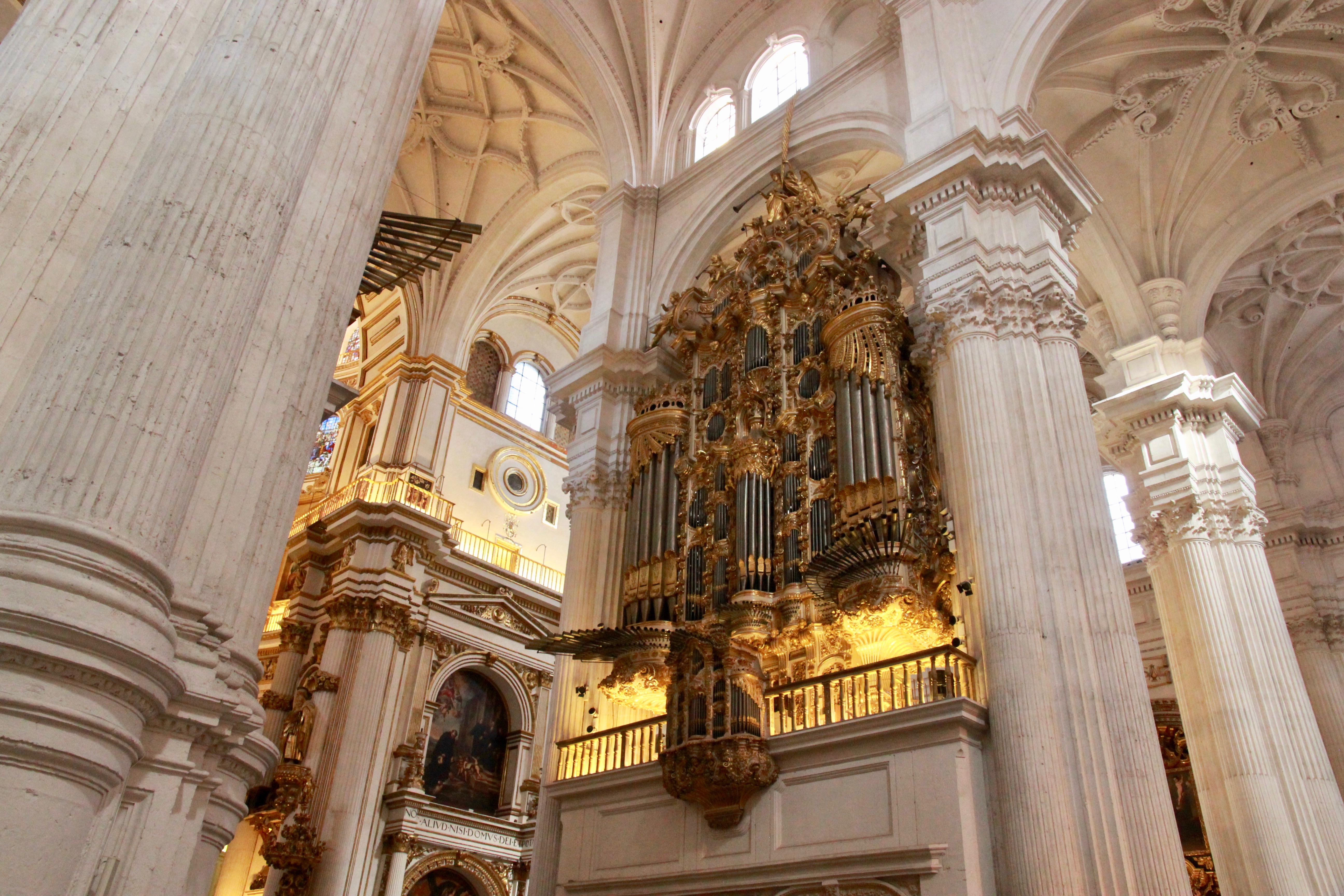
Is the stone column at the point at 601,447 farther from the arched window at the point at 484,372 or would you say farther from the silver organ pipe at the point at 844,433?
the arched window at the point at 484,372

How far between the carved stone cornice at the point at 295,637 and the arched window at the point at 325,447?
15.7 feet

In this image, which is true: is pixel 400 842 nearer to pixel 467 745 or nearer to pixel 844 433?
pixel 467 745

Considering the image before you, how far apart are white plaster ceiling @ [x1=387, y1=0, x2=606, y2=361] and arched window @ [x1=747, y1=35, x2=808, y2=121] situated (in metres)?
3.16

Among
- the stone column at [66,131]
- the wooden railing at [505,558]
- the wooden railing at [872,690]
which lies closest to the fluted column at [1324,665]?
the wooden railing at [872,690]

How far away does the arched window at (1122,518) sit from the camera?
17453 millimetres

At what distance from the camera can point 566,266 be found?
74.3 ft

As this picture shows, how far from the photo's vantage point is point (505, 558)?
67.2ft

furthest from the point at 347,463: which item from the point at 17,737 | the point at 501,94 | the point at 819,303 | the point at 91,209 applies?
the point at 17,737

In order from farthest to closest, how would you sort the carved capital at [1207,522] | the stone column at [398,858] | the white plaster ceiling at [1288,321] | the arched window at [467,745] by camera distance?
the arched window at [467,745] → the white plaster ceiling at [1288,321] → the stone column at [398,858] → the carved capital at [1207,522]

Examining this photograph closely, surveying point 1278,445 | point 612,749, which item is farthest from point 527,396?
point 1278,445

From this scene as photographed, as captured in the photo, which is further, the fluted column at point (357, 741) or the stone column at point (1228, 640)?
the fluted column at point (357, 741)

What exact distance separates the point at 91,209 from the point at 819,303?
784cm

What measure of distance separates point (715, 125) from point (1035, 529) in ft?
33.7

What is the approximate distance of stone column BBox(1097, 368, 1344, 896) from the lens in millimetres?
10570
